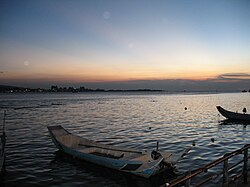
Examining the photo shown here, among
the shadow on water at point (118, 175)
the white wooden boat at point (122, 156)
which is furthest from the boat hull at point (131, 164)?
the shadow on water at point (118, 175)

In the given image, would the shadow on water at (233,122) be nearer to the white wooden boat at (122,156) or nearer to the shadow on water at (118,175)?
the white wooden boat at (122,156)

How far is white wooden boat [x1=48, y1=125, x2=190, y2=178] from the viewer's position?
485 inches

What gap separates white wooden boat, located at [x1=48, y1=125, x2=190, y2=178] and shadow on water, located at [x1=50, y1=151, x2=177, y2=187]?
39cm

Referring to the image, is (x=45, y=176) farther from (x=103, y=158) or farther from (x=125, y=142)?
(x=125, y=142)

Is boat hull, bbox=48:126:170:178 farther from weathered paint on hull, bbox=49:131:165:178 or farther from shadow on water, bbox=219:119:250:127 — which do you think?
shadow on water, bbox=219:119:250:127

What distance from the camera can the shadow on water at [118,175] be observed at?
41.2 feet

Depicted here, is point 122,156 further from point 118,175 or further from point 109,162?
point 118,175

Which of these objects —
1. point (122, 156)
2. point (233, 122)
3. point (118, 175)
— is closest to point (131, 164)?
point (118, 175)

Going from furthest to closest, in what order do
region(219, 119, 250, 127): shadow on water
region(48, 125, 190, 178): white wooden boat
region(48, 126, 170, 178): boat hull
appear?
region(219, 119, 250, 127): shadow on water
region(48, 125, 190, 178): white wooden boat
region(48, 126, 170, 178): boat hull

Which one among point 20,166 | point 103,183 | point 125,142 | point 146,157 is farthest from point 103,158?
point 125,142

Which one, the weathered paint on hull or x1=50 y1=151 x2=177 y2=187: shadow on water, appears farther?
x1=50 y1=151 x2=177 y2=187: shadow on water

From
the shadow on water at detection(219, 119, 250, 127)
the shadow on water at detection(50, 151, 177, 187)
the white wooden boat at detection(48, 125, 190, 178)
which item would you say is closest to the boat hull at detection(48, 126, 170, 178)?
the white wooden boat at detection(48, 125, 190, 178)

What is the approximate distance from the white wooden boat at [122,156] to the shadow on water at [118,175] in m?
0.39

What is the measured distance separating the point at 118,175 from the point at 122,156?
151 centimetres
